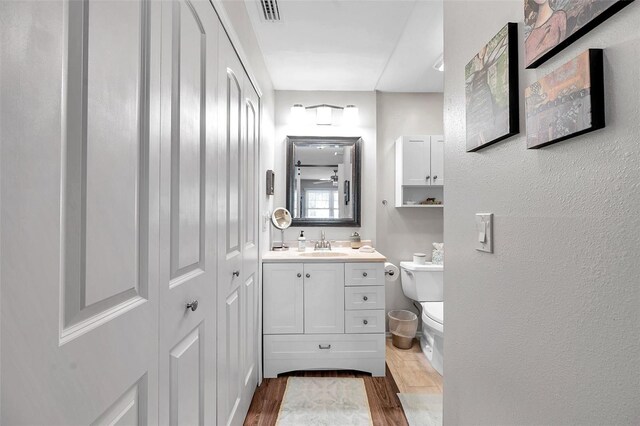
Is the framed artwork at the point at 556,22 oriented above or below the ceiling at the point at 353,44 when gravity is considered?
below

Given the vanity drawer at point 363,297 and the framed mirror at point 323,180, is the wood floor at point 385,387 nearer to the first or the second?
the vanity drawer at point 363,297

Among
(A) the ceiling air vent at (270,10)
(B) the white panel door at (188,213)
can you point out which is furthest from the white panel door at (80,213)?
(A) the ceiling air vent at (270,10)

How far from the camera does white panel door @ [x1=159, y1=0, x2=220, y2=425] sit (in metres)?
0.81

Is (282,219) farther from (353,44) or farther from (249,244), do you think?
(353,44)

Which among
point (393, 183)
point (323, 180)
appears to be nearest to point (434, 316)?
point (393, 183)

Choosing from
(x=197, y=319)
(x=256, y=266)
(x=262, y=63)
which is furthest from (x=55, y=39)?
(x=262, y=63)

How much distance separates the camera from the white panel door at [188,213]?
2.66 feet

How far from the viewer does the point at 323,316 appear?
2234 mm

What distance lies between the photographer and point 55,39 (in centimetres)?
46

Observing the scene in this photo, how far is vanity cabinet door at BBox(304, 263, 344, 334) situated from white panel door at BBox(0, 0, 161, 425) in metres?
1.53

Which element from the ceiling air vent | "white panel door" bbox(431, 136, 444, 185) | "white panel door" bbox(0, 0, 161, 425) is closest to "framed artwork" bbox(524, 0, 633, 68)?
"white panel door" bbox(0, 0, 161, 425)

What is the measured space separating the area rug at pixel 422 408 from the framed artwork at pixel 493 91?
1.62 m

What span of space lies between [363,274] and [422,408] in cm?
90

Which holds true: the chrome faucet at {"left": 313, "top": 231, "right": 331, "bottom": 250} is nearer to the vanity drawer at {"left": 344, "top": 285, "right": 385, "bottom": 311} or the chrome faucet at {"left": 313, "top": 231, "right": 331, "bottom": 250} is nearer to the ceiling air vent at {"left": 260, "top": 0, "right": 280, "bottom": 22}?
the vanity drawer at {"left": 344, "top": 285, "right": 385, "bottom": 311}
